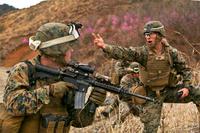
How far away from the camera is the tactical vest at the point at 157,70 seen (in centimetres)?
796

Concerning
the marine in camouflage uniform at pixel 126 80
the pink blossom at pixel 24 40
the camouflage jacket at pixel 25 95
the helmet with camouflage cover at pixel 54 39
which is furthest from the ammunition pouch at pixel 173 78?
the pink blossom at pixel 24 40

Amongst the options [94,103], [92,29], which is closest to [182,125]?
[94,103]

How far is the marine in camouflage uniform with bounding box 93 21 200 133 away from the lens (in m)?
7.98

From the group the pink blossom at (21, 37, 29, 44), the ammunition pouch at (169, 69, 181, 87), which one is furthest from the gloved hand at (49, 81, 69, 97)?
the pink blossom at (21, 37, 29, 44)

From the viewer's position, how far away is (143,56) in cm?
792

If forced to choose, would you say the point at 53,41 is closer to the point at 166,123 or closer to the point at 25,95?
the point at 25,95

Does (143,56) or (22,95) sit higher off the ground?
(22,95)

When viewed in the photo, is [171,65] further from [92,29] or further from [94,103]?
[92,29]

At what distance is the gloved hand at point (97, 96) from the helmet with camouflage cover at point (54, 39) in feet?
1.35

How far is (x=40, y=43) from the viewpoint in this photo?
16.4 ft

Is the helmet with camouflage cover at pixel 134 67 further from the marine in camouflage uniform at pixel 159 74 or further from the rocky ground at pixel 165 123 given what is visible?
the marine in camouflage uniform at pixel 159 74

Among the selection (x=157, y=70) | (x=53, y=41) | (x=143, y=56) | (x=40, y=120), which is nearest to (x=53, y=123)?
(x=40, y=120)

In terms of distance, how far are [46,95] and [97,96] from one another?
45cm

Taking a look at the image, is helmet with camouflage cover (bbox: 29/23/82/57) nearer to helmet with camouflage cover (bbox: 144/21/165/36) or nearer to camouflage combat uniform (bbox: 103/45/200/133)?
camouflage combat uniform (bbox: 103/45/200/133)
